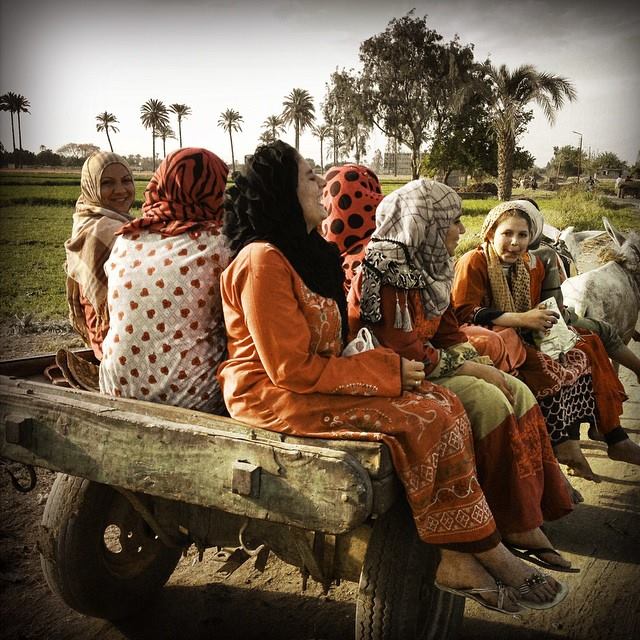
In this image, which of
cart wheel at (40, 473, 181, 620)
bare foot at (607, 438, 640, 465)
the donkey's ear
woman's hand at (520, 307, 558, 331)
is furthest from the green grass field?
cart wheel at (40, 473, 181, 620)

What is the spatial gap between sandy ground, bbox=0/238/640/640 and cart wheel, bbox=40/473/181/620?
165mm

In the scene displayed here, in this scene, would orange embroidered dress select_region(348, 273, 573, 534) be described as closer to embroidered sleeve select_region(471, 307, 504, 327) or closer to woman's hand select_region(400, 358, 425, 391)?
woman's hand select_region(400, 358, 425, 391)

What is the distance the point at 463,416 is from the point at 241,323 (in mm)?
860

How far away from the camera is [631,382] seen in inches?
245

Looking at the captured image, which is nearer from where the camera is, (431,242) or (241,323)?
(241,323)

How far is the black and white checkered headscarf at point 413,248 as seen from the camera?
2.60 meters

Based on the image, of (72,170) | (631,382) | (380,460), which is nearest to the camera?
(380,460)

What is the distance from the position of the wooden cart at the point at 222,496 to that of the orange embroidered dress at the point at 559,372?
139 cm

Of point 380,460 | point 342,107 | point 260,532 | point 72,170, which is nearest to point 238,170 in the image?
point 380,460

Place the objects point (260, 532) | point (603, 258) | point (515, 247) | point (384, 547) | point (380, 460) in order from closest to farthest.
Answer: point (380, 460) → point (384, 547) → point (260, 532) → point (515, 247) → point (603, 258)

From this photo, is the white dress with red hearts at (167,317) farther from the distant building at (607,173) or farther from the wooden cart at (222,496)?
the distant building at (607,173)

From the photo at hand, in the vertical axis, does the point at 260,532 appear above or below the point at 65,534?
above

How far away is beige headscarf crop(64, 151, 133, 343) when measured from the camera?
9.74 ft

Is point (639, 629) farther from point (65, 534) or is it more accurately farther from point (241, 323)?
point (65, 534)
